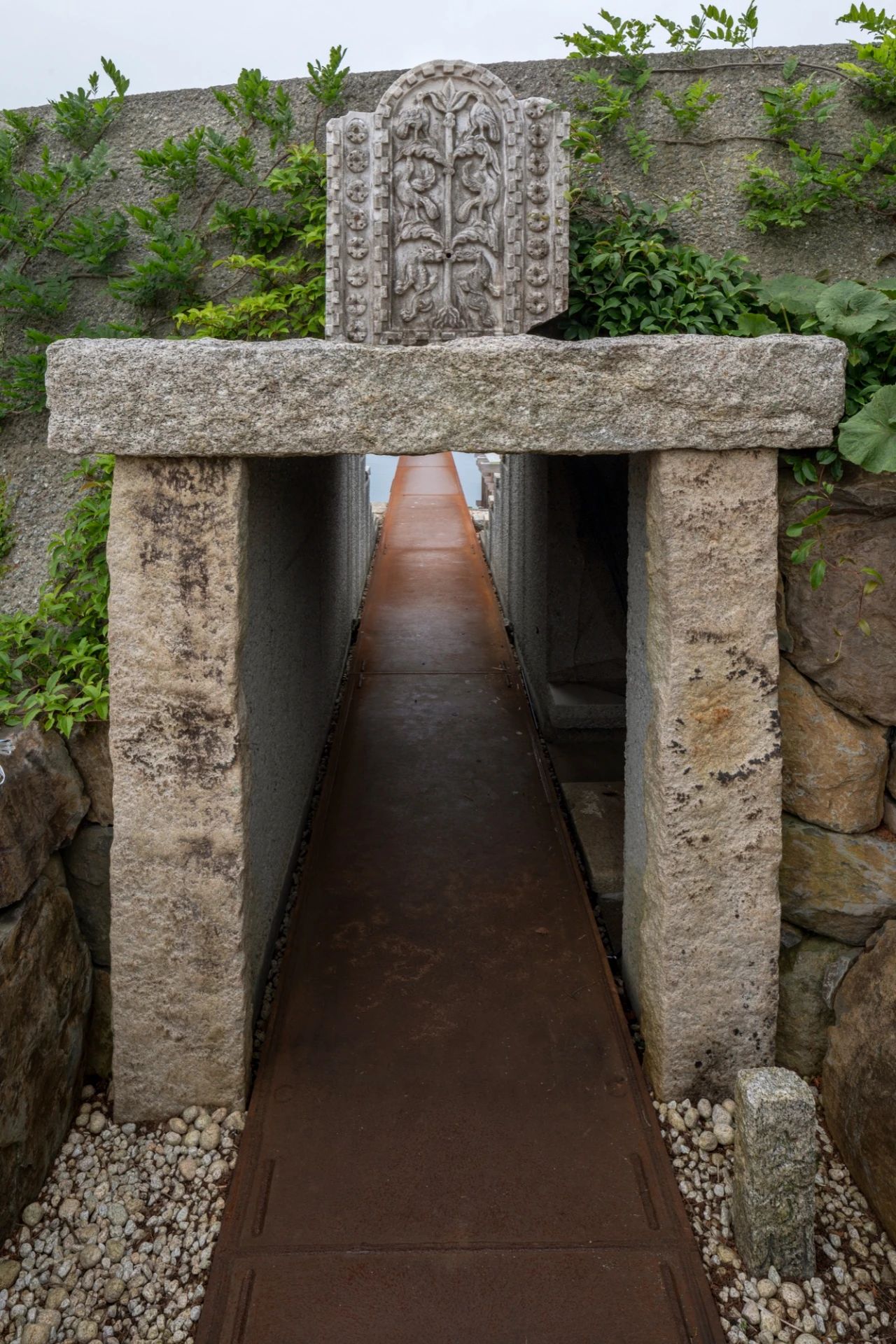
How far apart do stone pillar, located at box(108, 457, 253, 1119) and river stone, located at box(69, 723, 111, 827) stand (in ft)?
0.92

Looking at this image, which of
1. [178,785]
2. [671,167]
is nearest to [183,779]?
[178,785]

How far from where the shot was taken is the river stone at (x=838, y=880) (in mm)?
2824

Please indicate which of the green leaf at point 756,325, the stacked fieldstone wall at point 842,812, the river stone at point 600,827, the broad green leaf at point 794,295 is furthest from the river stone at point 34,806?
the broad green leaf at point 794,295

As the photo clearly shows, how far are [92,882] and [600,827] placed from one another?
7.28 feet

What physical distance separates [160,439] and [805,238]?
299 cm

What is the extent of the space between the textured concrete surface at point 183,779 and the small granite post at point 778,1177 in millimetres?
1539

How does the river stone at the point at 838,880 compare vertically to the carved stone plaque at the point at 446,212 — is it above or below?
below

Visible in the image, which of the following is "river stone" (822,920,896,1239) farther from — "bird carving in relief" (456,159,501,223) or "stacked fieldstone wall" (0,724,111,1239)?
"bird carving in relief" (456,159,501,223)

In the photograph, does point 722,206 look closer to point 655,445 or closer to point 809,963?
point 655,445

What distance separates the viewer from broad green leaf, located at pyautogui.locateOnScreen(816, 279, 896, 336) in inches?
102

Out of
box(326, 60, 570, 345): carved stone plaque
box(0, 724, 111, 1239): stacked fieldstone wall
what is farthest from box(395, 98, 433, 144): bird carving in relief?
box(0, 724, 111, 1239): stacked fieldstone wall

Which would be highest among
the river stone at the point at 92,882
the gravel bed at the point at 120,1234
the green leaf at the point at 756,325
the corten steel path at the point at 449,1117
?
the green leaf at the point at 756,325

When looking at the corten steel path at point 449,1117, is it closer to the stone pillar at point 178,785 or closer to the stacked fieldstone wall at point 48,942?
the stone pillar at point 178,785

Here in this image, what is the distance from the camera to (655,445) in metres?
2.48
